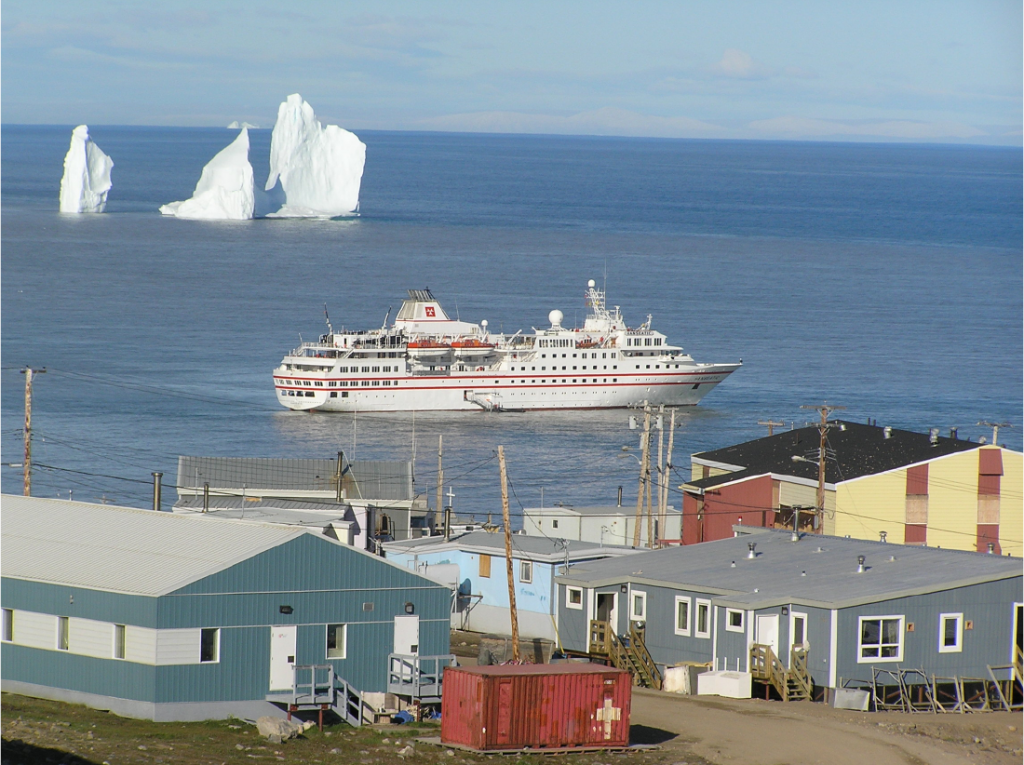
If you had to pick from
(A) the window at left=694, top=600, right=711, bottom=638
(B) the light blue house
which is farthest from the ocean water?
(A) the window at left=694, top=600, right=711, bottom=638

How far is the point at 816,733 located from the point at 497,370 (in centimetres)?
5304

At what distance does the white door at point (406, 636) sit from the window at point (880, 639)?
636 centimetres

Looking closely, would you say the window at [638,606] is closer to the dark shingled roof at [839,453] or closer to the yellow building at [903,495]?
the yellow building at [903,495]

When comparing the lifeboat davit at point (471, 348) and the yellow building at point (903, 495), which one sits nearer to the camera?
the yellow building at point (903, 495)

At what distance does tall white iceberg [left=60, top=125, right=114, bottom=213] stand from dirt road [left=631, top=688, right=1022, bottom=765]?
4432 inches

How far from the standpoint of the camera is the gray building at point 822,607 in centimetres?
2327

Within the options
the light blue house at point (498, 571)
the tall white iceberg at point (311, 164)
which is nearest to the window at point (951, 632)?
the light blue house at point (498, 571)

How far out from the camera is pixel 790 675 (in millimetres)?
23156

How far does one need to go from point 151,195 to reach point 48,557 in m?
182

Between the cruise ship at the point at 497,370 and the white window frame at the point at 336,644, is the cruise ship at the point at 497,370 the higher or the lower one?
the higher one

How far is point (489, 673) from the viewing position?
64.1ft

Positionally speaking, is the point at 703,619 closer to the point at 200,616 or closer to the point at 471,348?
the point at 200,616

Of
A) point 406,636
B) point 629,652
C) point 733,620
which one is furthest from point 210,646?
point 733,620

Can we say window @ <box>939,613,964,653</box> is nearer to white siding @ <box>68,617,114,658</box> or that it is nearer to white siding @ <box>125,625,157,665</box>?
white siding @ <box>125,625,157,665</box>
